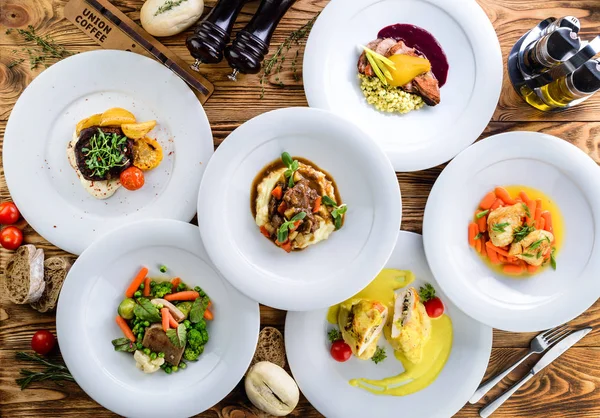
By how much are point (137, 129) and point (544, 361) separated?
3.21 metres

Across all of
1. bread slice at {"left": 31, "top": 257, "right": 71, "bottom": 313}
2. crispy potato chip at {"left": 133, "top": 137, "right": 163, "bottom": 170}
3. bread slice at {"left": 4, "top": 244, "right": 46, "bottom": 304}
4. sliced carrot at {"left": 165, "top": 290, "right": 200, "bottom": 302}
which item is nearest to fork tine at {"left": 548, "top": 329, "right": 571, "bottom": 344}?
sliced carrot at {"left": 165, "top": 290, "right": 200, "bottom": 302}

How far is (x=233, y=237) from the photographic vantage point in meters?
3.03

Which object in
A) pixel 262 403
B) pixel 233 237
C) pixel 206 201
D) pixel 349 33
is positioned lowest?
pixel 262 403

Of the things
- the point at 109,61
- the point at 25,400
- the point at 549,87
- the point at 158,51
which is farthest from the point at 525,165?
the point at 25,400

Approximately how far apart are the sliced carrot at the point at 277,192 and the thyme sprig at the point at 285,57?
71 centimetres

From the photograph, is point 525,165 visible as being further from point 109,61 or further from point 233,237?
point 109,61

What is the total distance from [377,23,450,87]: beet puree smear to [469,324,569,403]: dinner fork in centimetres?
193

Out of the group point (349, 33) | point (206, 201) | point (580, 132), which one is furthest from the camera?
point (580, 132)

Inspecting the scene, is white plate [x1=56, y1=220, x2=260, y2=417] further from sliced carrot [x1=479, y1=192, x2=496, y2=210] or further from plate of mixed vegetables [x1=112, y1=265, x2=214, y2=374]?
sliced carrot [x1=479, y1=192, x2=496, y2=210]

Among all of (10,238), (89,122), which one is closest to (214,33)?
(89,122)

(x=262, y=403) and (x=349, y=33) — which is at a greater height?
(x=349, y=33)

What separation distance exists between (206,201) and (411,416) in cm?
199

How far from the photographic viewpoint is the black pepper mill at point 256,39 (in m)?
2.99

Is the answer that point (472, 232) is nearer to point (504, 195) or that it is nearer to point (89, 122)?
point (504, 195)
